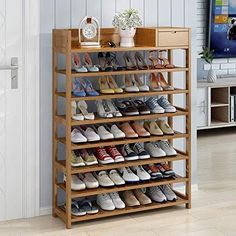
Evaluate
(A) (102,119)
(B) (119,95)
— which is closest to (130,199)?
(A) (102,119)

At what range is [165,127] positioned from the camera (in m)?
4.23

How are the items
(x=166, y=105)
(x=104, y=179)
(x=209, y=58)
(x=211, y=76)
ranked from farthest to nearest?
1. (x=209, y=58)
2. (x=211, y=76)
3. (x=166, y=105)
4. (x=104, y=179)

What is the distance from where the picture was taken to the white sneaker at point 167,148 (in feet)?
13.8

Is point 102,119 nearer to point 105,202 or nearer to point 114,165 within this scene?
point 114,165

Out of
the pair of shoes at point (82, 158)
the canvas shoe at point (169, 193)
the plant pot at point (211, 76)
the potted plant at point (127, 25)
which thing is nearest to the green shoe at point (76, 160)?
the pair of shoes at point (82, 158)

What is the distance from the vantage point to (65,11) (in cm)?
409

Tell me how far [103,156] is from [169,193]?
0.60 metres

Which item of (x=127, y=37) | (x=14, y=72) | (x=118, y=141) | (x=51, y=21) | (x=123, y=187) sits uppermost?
(x=51, y=21)

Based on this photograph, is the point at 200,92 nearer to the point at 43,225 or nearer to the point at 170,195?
the point at 170,195

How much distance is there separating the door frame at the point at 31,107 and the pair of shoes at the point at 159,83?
2.57 ft

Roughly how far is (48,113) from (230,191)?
62.3 inches

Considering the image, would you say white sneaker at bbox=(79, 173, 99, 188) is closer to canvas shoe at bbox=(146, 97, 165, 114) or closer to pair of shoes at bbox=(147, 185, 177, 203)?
pair of shoes at bbox=(147, 185, 177, 203)

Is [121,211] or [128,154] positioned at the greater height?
[128,154]

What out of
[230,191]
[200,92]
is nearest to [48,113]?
[230,191]
